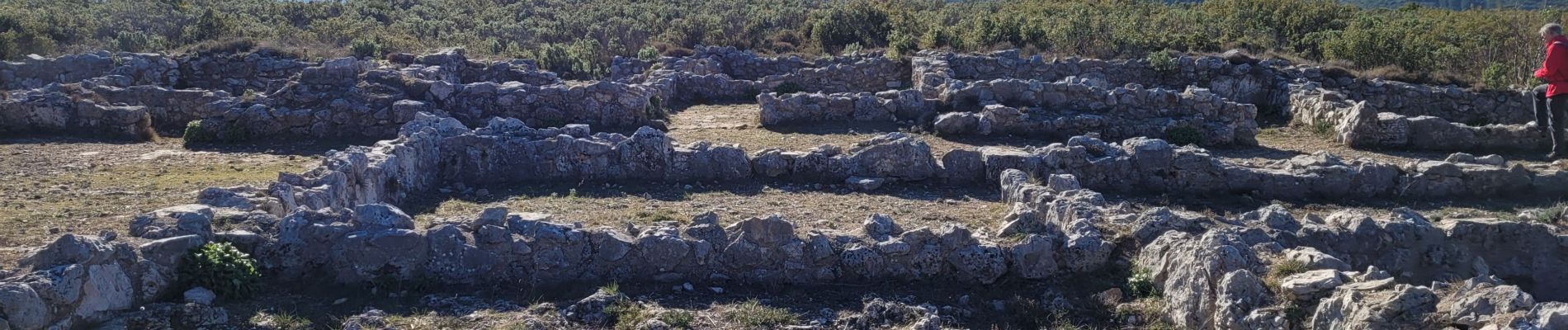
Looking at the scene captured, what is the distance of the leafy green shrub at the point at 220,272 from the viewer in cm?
948

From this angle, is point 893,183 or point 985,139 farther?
point 985,139

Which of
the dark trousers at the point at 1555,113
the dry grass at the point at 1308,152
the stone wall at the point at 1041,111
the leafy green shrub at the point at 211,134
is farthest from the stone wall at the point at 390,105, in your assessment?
the dark trousers at the point at 1555,113

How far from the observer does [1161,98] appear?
20453mm

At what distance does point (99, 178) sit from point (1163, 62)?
21.2m

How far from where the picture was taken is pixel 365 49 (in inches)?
1163

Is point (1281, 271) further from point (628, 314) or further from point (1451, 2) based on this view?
point (1451, 2)

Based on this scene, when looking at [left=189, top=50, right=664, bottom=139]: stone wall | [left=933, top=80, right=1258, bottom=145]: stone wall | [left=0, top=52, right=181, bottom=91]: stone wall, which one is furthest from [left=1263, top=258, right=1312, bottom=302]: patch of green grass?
[left=0, top=52, right=181, bottom=91]: stone wall

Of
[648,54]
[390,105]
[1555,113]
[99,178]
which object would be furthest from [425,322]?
[648,54]

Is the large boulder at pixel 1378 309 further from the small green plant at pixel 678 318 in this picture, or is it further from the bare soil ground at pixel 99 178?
the bare soil ground at pixel 99 178

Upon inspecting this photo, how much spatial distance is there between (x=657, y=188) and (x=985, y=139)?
673 centimetres

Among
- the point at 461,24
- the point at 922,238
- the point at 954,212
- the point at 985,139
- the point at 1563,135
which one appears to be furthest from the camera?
the point at 461,24

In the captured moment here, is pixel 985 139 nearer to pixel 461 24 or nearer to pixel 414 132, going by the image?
pixel 414 132

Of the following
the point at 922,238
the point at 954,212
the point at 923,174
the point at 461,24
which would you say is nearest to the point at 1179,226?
the point at 922,238

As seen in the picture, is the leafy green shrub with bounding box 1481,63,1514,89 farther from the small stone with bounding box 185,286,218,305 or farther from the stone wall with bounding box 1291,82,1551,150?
the small stone with bounding box 185,286,218,305
